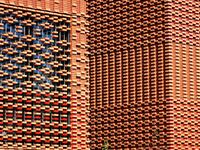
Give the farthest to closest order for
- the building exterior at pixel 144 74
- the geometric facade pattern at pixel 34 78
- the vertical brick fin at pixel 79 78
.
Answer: the building exterior at pixel 144 74 → the geometric facade pattern at pixel 34 78 → the vertical brick fin at pixel 79 78

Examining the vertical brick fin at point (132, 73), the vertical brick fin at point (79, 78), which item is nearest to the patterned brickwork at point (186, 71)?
the vertical brick fin at point (132, 73)

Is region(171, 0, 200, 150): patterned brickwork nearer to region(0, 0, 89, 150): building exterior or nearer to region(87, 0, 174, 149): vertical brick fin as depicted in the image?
region(87, 0, 174, 149): vertical brick fin

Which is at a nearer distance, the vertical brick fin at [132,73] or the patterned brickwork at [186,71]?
the vertical brick fin at [132,73]

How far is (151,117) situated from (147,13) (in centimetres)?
2353

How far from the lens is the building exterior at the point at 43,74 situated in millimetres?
109938

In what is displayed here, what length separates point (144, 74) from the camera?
584ft

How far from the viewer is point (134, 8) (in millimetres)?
180000

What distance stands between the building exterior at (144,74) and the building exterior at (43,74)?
192 feet

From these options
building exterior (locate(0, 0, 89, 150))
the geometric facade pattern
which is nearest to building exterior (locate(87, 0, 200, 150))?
the geometric facade pattern

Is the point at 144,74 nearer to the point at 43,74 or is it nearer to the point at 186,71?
the point at 186,71

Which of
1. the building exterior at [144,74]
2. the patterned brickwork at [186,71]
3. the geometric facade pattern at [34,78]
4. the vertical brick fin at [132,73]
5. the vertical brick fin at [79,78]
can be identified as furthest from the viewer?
the patterned brickwork at [186,71]

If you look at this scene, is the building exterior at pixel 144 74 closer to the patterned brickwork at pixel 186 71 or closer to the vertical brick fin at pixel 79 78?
the patterned brickwork at pixel 186 71

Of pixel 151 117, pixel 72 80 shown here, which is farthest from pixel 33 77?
pixel 151 117

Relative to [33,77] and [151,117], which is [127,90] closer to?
[151,117]
